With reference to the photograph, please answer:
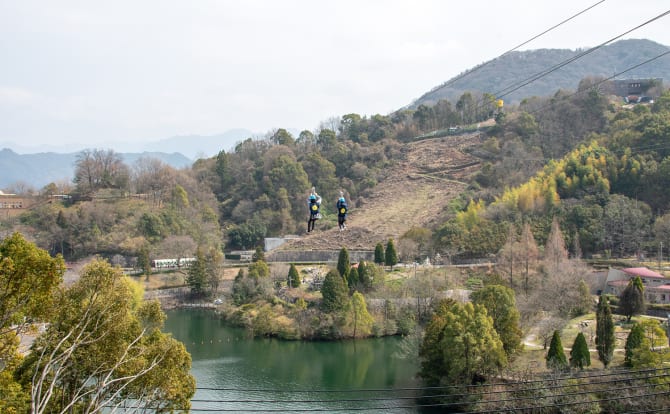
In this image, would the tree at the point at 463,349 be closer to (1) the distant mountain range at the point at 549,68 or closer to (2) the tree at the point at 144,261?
(2) the tree at the point at 144,261

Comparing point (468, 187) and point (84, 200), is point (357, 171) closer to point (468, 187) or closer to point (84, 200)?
point (468, 187)

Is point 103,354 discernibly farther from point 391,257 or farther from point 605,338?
point 391,257

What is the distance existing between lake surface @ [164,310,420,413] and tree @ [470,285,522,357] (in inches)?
147

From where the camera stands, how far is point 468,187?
4869 centimetres

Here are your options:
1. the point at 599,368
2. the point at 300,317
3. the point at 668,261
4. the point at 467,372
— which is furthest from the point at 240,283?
the point at 668,261

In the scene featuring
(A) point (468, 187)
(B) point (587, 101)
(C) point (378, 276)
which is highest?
(B) point (587, 101)

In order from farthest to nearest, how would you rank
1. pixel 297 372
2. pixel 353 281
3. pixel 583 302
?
pixel 353 281 → pixel 583 302 → pixel 297 372

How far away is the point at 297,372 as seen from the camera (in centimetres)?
2450

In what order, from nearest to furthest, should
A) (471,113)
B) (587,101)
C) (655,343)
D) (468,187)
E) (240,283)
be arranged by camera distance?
(655,343) → (240,283) → (468,187) → (587,101) → (471,113)

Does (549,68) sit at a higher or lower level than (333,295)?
higher

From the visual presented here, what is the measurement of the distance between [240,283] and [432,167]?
26484 mm

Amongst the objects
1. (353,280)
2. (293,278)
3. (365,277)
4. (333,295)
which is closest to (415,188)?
(293,278)

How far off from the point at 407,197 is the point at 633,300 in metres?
27.6

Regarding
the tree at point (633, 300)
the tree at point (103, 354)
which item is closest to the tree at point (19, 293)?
the tree at point (103, 354)
